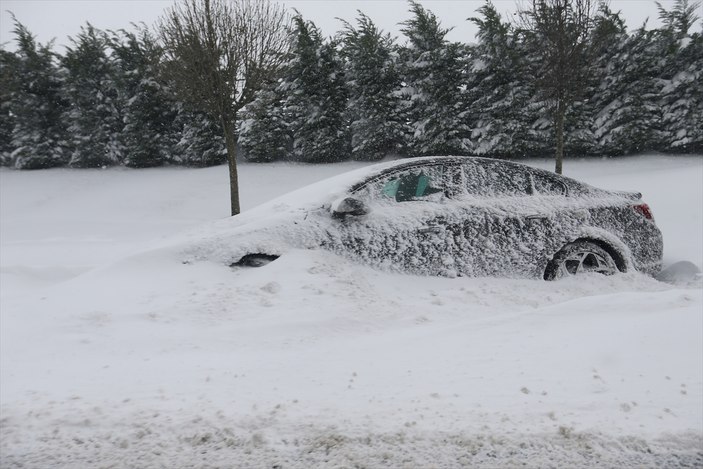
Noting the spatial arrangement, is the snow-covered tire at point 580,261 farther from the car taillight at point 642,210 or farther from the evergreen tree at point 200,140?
the evergreen tree at point 200,140

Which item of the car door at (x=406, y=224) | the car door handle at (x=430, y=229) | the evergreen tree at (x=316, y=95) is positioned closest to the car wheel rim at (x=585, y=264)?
the car door at (x=406, y=224)

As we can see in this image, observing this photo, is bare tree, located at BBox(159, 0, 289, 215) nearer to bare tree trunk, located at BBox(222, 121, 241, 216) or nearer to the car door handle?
bare tree trunk, located at BBox(222, 121, 241, 216)

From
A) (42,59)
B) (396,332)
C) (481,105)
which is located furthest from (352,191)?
(42,59)

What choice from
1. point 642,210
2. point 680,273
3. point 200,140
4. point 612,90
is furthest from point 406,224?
point 200,140

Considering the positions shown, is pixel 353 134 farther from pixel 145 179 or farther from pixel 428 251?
pixel 428 251

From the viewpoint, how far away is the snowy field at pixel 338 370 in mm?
1857

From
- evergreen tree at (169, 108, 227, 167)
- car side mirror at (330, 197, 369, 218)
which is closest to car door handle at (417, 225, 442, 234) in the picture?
car side mirror at (330, 197, 369, 218)

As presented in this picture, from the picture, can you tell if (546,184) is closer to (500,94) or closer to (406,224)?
(406,224)

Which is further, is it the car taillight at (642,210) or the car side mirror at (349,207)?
the car taillight at (642,210)

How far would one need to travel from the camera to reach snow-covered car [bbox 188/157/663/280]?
408 centimetres

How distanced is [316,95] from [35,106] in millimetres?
11125

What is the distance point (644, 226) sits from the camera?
5.00m

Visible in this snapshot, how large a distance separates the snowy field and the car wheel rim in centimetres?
14

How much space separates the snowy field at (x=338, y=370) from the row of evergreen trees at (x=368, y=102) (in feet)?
33.7
